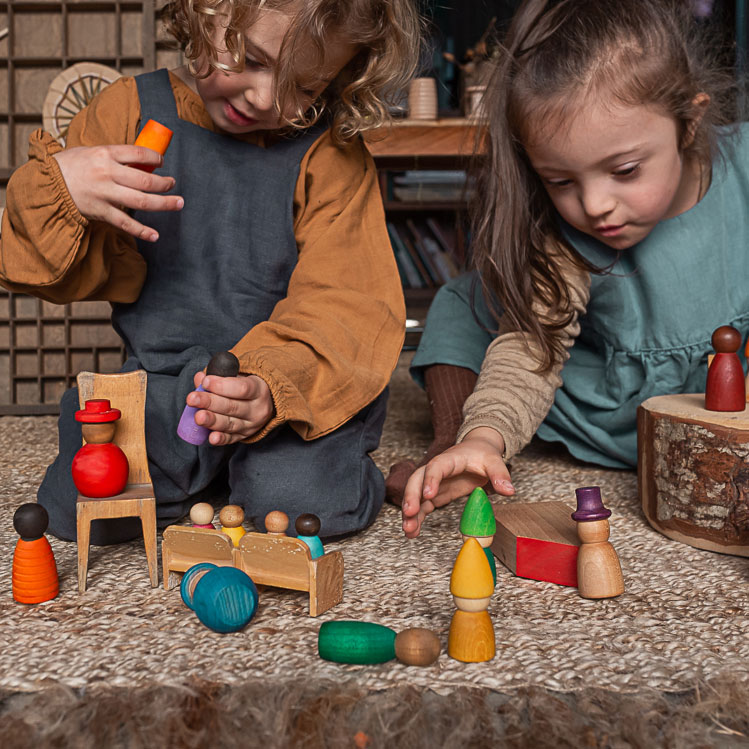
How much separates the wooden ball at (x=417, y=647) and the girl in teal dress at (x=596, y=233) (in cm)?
22

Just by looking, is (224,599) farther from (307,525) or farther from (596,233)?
(596,233)

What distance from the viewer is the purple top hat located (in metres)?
0.78

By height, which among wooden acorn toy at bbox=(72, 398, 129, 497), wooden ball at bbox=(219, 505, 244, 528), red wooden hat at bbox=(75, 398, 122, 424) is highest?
red wooden hat at bbox=(75, 398, 122, 424)

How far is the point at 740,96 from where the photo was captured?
1220mm

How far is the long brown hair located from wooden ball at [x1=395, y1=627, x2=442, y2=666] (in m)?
0.57

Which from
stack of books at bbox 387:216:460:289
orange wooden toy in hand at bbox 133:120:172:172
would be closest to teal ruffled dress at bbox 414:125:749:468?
orange wooden toy in hand at bbox 133:120:172:172

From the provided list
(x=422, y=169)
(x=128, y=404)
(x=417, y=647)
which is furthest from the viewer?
(x=422, y=169)

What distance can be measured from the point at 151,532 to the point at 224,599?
0.50 feet

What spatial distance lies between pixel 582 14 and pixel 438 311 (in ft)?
1.79

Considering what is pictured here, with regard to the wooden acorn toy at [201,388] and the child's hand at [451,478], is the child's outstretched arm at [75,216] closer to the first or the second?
the wooden acorn toy at [201,388]

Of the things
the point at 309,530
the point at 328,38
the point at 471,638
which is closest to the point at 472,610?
the point at 471,638

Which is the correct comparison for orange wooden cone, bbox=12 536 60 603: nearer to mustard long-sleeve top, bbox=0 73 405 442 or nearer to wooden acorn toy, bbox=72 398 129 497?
wooden acorn toy, bbox=72 398 129 497

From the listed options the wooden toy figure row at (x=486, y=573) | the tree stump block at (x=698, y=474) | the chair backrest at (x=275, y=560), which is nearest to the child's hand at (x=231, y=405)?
the chair backrest at (x=275, y=560)

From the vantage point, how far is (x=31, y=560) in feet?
2.53
